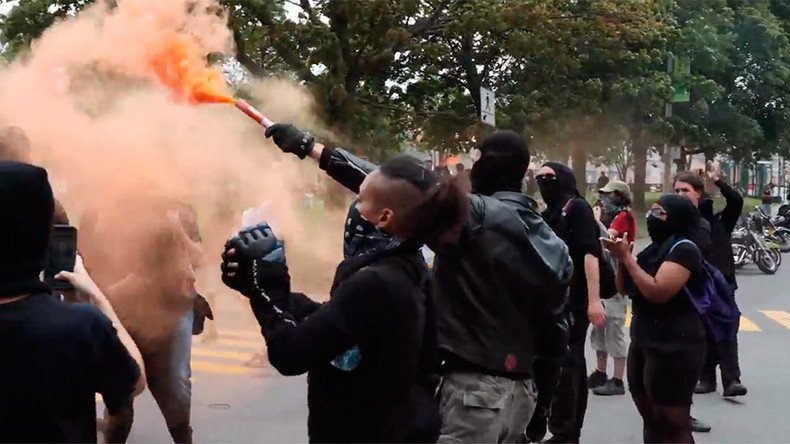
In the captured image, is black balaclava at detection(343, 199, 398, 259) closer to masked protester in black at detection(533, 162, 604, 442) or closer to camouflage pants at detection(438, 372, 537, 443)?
camouflage pants at detection(438, 372, 537, 443)

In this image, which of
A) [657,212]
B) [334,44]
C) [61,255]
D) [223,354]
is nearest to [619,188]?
[657,212]

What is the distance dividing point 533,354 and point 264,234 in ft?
4.61

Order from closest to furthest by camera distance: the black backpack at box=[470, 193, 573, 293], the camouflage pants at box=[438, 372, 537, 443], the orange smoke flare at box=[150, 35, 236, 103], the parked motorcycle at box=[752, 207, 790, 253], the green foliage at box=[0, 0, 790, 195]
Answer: the camouflage pants at box=[438, 372, 537, 443] → the black backpack at box=[470, 193, 573, 293] → the orange smoke flare at box=[150, 35, 236, 103] → the green foliage at box=[0, 0, 790, 195] → the parked motorcycle at box=[752, 207, 790, 253]

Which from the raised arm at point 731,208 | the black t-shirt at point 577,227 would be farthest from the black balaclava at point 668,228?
the raised arm at point 731,208

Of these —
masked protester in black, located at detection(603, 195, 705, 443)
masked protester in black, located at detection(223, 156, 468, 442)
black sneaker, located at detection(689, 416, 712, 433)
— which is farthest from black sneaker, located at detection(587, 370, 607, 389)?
masked protester in black, located at detection(223, 156, 468, 442)

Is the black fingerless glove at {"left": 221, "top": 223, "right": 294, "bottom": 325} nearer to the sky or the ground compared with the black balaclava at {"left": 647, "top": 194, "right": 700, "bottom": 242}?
nearer to the sky

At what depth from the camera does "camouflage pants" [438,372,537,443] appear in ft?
10.7

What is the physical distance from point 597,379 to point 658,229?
10.3 feet

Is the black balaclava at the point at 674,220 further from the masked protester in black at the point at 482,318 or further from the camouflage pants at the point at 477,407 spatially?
the camouflage pants at the point at 477,407

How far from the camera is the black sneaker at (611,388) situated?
7527mm

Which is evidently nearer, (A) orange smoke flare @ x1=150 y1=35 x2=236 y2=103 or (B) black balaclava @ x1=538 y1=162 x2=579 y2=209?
(A) orange smoke flare @ x1=150 y1=35 x2=236 y2=103

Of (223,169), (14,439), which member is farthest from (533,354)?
(223,169)

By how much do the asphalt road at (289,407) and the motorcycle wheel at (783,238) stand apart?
1280cm

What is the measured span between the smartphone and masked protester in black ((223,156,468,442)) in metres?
0.91
